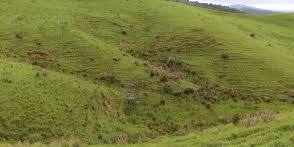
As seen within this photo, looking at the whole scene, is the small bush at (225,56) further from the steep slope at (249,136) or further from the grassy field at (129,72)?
the steep slope at (249,136)

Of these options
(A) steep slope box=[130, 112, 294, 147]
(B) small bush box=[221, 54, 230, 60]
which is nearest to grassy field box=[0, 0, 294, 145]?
(B) small bush box=[221, 54, 230, 60]

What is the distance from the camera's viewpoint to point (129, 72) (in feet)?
162

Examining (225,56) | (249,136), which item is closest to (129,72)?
(225,56)

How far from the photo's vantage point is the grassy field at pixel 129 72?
132ft

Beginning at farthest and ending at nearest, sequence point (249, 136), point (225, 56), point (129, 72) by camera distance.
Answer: point (225, 56) → point (129, 72) → point (249, 136)

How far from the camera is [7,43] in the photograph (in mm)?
51875

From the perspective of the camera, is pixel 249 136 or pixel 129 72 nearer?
pixel 249 136

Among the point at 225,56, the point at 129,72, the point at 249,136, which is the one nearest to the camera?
the point at 249,136

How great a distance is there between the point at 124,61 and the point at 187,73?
18.3 ft

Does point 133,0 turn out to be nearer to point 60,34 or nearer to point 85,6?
point 85,6

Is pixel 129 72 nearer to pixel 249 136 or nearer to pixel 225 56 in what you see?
pixel 225 56

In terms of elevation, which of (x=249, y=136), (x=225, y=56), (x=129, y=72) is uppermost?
(x=249, y=136)

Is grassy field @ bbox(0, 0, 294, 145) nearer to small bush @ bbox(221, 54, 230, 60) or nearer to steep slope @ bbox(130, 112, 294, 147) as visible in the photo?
small bush @ bbox(221, 54, 230, 60)

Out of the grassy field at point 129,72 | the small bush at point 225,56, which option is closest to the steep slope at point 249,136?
the grassy field at point 129,72
